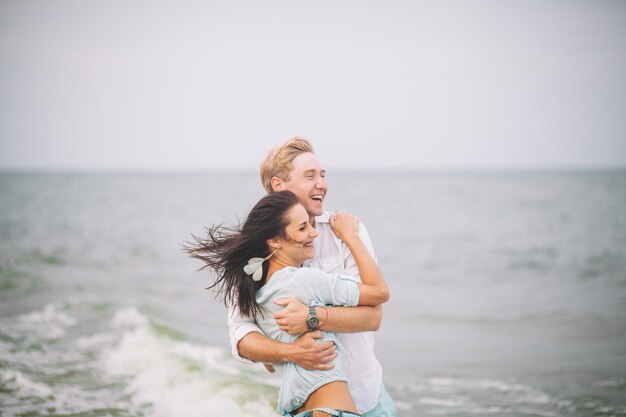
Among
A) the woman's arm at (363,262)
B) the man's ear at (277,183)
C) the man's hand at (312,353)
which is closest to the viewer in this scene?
the man's hand at (312,353)

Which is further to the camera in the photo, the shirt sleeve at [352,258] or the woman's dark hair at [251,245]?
the shirt sleeve at [352,258]

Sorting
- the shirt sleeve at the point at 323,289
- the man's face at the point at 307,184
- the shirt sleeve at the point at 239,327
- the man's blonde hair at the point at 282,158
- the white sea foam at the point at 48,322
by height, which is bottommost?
the white sea foam at the point at 48,322

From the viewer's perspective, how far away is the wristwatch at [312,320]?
345 cm

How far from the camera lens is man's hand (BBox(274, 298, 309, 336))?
11.3ft

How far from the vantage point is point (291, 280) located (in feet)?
11.6

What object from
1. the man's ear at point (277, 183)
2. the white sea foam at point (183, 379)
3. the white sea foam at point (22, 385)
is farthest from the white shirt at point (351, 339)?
the white sea foam at point (22, 385)

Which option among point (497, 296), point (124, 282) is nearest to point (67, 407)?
point (124, 282)

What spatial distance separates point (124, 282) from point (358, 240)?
14.1 m

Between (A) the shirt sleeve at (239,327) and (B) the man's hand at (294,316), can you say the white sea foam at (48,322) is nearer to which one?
(A) the shirt sleeve at (239,327)

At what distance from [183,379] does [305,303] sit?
17.4 ft

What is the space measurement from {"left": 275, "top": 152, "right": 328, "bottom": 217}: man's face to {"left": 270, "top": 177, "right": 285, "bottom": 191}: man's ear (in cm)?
6

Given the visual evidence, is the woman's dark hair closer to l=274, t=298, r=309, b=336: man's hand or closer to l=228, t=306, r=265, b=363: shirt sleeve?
l=228, t=306, r=265, b=363: shirt sleeve

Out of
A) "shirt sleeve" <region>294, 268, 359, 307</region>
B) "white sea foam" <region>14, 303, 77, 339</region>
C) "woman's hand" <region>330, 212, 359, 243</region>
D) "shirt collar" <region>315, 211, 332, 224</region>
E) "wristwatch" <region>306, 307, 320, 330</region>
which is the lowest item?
"white sea foam" <region>14, 303, 77, 339</region>

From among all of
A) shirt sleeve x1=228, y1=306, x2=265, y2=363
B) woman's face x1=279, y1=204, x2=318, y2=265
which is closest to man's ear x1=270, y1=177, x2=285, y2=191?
woman's face x1=279, y1=204, x2=318, y2=265
